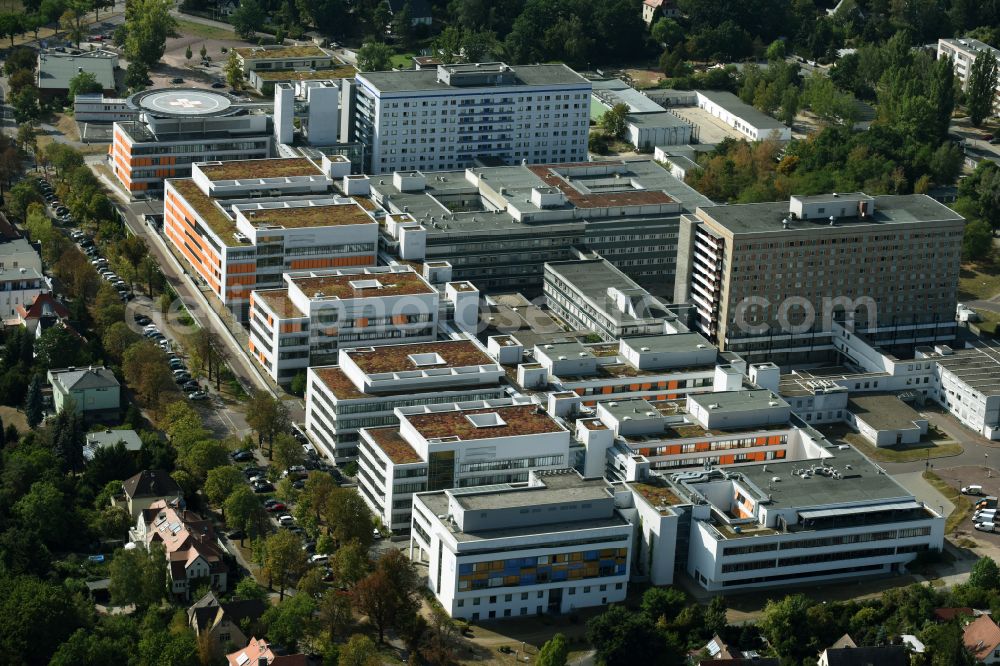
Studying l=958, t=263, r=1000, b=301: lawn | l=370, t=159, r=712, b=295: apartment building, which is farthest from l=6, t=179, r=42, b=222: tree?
l=958, t=263, r=1000, b=301: lawn

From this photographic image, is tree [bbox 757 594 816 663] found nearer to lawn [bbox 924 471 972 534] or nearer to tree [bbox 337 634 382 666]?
lawn [bbox 924 471 972 534]

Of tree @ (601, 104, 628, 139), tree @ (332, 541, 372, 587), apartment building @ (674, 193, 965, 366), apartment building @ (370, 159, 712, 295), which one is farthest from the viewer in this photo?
tree @ (601, 104, 628, 139)

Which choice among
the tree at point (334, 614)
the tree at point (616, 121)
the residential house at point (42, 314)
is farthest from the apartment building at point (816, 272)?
the residential house at point (42, 314)

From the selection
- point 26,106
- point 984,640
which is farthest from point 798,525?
point 26,106

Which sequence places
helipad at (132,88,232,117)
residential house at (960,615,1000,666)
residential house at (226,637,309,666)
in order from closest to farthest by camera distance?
residential house at (226,637,309,666) → residential house at (960,615,1000,666) → helipad at (132,88,232,117)

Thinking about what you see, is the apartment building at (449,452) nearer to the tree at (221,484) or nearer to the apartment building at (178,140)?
the tree at (221,484)

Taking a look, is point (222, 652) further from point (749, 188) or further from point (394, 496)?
point (749, 188)
